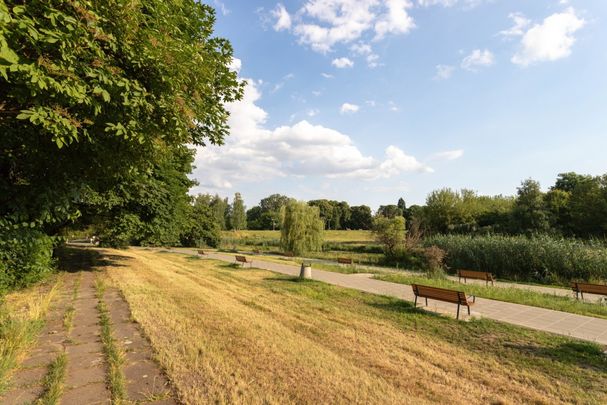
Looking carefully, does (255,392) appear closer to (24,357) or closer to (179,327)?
(179,327)

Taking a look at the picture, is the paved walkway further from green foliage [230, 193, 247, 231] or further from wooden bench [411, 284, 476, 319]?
green foliage [230, 193, 247, 231]

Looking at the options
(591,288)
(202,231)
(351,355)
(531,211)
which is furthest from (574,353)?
(202,231)

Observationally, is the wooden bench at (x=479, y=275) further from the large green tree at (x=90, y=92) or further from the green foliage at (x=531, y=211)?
the green foliage at (x=531, y=211)

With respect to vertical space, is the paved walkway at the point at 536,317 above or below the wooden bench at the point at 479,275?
below

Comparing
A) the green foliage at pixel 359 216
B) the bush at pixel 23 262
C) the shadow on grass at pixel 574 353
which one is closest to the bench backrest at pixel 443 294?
the shadow on grass at pixel 574 353

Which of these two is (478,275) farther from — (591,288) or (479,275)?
(591,288)

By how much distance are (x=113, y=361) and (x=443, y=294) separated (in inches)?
288

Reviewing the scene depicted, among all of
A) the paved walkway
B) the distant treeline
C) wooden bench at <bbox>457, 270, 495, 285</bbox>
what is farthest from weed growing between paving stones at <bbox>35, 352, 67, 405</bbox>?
the distant treeline

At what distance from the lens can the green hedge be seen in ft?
56.5

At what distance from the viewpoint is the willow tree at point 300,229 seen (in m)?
34.7

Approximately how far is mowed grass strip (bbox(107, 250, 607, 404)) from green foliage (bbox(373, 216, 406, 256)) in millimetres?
20393

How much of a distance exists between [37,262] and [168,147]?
6.13m

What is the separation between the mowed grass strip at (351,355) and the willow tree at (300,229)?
84.1ft

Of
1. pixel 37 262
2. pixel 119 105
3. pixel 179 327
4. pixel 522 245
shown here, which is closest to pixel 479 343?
pixel 179 327
